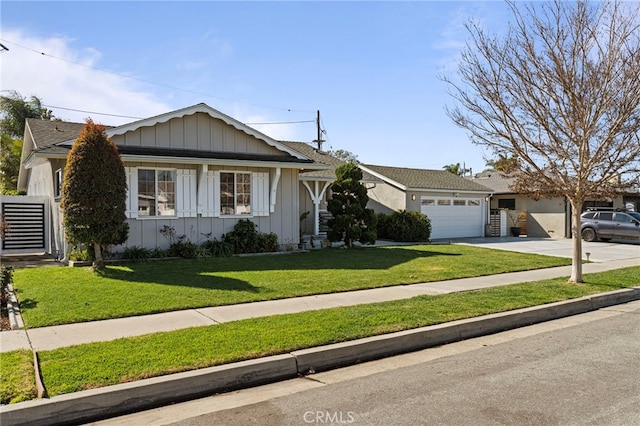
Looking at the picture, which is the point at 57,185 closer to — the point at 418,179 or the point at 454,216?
the point at 418,179

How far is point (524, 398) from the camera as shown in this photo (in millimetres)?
4652

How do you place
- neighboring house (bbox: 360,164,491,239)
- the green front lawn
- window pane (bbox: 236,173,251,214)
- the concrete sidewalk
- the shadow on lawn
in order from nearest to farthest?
the concrete sidewalk < the green front lawn < the shadow on lawn < window pane (bbox: 236,173,251,214) < neighboring house (bbox: 360,164,491,239)

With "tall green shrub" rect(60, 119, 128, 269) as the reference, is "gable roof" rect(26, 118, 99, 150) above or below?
above

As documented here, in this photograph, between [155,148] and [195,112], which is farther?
[195,112]

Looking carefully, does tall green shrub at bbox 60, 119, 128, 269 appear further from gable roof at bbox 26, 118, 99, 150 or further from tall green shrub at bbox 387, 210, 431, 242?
tall green shrub at bbox 387, 210, 431, 242

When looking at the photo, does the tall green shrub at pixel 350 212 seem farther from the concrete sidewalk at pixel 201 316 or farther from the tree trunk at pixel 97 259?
the tree trunk at pixel 97 259

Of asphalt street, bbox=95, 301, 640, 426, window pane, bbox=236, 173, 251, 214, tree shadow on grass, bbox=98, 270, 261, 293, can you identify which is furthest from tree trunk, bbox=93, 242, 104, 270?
asphalt street, bbox=95, 301, 640, 426

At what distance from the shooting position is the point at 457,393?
4793mm

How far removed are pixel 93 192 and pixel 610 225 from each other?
23.8 meters

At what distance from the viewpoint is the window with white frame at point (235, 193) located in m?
15.3

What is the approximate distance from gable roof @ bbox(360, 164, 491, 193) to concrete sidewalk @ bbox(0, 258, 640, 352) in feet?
41.9

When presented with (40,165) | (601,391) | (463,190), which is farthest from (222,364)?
(463,190)

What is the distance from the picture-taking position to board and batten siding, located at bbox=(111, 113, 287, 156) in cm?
1413

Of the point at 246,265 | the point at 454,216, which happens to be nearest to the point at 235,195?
the point at 246,265
